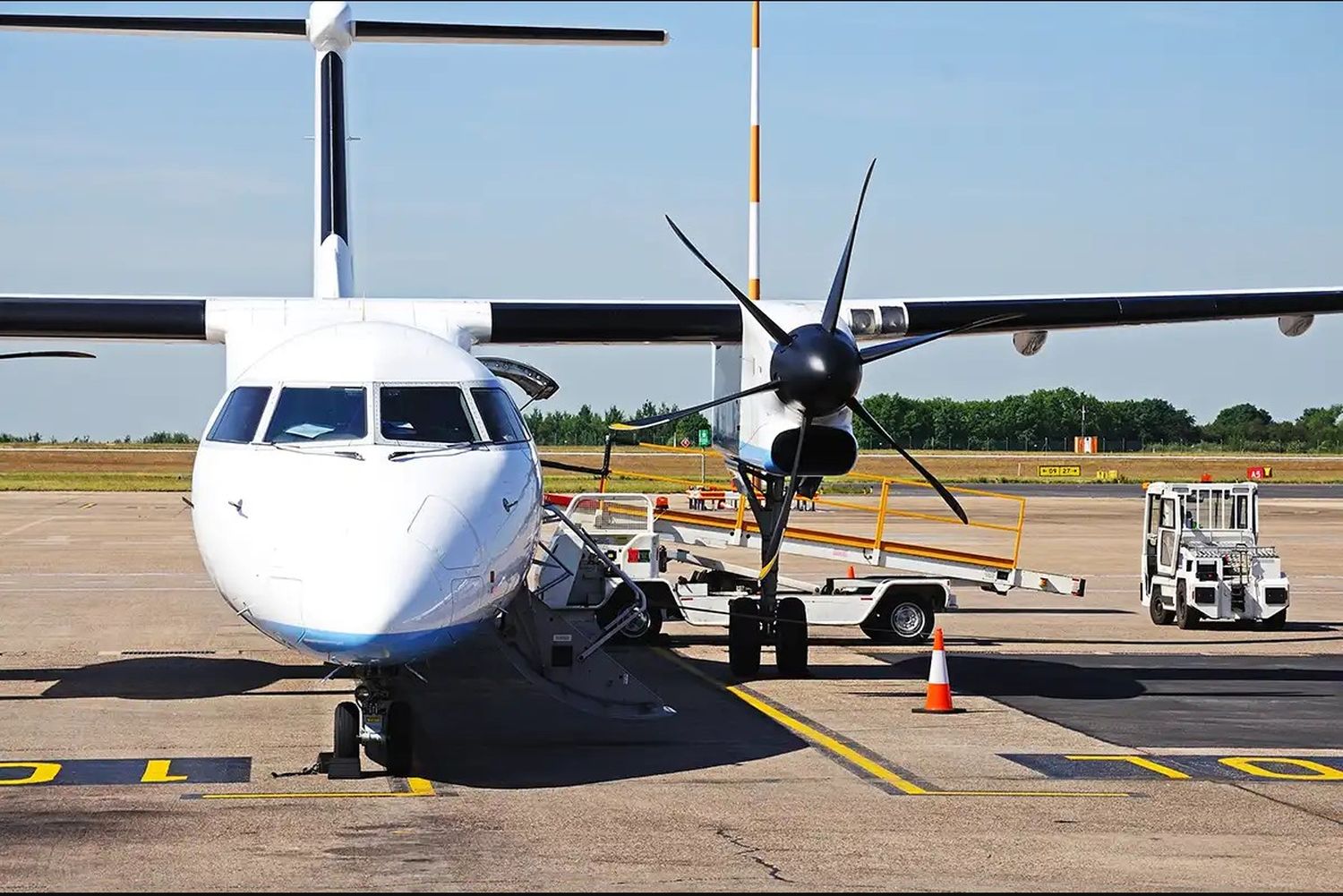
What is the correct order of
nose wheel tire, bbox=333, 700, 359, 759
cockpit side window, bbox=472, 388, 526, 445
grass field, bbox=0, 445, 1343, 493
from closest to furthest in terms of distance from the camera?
nose wheel tire, bbox=333, 700, 359, 759, cockpit side window, bbox=472, 388, 526, 445, grass field, bbox=0, 445, 1343, 493

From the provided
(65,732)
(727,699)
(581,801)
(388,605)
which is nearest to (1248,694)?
(727,699)

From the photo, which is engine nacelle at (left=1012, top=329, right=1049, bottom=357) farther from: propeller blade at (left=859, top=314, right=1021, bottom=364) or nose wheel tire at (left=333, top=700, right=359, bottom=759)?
nose wheel tire at (left=333, top=700, right=359, bottom=759)

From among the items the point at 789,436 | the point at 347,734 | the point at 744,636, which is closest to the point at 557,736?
the point at 347,734

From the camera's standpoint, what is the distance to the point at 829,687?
1534cm

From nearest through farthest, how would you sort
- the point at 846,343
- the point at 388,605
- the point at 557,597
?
1. the point at 388,605
2. the point at 846,343
3. the point at 557,597

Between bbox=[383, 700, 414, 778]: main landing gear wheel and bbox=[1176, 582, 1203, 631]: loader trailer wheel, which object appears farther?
bbox=[1176, 582, 1203, 631]: loader trailer wheel

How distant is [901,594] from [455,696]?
569cm

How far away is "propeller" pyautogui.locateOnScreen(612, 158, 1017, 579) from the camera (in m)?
14.3

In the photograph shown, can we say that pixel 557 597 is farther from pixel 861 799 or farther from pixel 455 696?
pixel 861 799

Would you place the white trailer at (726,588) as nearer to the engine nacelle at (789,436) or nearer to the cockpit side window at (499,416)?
the engine nacelle at (789,436)

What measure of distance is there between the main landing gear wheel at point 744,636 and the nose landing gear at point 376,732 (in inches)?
216

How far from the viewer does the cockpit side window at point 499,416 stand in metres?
11.2

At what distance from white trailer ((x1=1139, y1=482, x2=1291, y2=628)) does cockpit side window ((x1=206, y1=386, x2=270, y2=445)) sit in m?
13.1

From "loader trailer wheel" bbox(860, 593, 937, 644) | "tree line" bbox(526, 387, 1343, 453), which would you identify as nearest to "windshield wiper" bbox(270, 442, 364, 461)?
"loader trailer wheel" bbox(860, 593, 937, 644)
